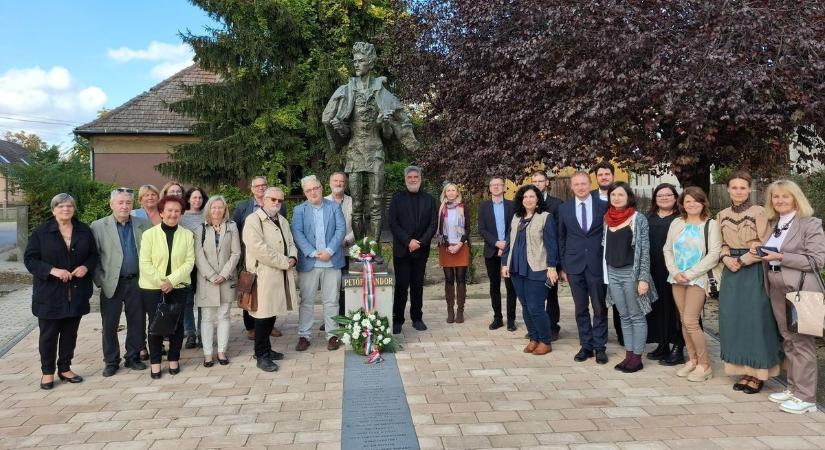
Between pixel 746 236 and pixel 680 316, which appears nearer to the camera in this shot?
pixel 746 236

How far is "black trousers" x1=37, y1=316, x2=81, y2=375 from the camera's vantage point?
15.6 feet

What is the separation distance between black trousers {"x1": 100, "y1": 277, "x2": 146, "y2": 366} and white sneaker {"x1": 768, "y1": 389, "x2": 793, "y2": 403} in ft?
17.7

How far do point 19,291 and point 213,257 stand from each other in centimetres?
781

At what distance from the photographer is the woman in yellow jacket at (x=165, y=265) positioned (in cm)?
495

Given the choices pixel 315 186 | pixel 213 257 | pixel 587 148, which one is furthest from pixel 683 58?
pixel 213 257

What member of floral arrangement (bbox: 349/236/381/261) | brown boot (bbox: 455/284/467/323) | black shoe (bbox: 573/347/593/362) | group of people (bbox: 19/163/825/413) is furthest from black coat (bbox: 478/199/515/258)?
black shoe (bbox: 573/347/593/362)

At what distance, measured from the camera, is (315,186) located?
5.73 m

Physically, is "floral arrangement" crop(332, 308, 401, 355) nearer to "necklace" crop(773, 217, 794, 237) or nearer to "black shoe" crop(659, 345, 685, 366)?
"black shoe" crop(659, 345, 685, 366)

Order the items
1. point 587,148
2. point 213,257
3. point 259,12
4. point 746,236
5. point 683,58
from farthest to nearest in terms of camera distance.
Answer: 1. point 259,12
2. point 587,148
3. point 683,58
4. point 213,257
5. point 746,236

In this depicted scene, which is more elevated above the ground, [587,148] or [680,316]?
[587,148]

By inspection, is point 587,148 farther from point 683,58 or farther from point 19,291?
point 19,291

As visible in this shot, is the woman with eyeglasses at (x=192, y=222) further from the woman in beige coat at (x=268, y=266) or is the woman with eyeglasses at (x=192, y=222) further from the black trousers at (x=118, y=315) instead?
the woman in beige coat at (x=268, y=266)

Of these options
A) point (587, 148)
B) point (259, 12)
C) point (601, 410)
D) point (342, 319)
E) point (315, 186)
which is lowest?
point (601, 410)

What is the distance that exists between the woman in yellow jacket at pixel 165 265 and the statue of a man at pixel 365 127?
6.81ft
